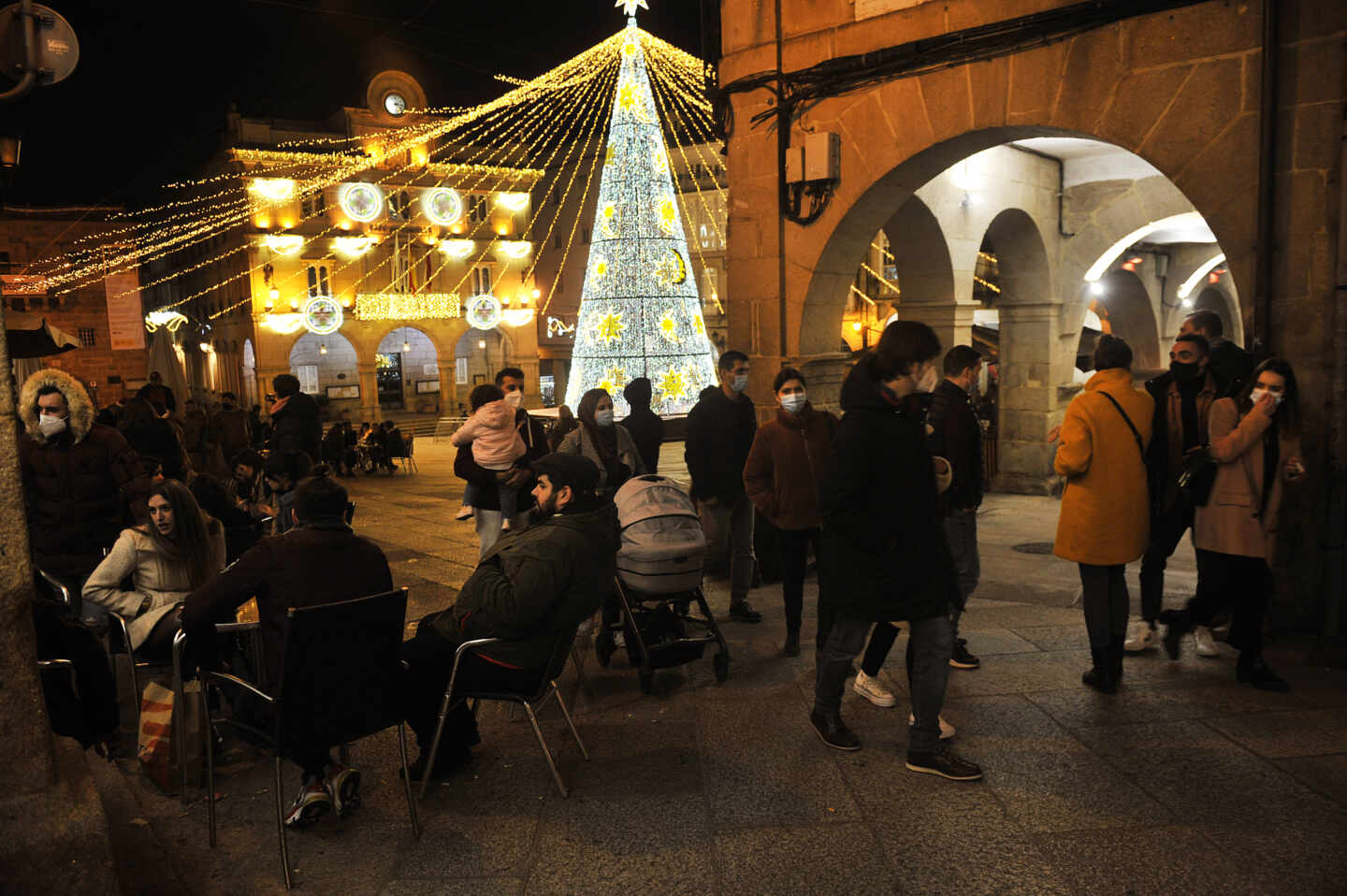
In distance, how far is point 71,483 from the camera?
5.05 m

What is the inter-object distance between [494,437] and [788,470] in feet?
7.02

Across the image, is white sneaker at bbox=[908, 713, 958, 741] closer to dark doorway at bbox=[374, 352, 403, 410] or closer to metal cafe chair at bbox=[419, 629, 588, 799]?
metal cafe chair at bbox=[419, 629, 588, 799]

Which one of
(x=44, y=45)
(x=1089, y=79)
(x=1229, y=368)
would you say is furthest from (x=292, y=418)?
(x=1229, y=368)

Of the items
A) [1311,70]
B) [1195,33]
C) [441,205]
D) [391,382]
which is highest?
[441,205]

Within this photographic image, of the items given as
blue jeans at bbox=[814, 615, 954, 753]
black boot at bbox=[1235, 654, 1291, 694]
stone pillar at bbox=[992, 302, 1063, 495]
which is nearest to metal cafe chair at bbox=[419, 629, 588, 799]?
blue jeans at bbox=[814, 615, 954, 753]

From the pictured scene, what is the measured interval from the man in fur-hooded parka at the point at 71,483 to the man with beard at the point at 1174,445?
5411 mm

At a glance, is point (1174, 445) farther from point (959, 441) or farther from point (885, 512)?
point (885, 512)

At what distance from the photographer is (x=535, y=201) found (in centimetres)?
4100

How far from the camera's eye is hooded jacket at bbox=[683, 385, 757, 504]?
20.0 ft

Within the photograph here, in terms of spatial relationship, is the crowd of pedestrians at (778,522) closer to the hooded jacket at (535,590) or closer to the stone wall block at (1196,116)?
the hooded jacket at (535,590)

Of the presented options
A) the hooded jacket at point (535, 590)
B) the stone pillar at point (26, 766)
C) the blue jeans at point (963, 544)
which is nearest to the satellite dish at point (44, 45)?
the stone pillar at point (26, 766)

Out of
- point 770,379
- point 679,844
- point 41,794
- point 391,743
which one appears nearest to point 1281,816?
point 679,844

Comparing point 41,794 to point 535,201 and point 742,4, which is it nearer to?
point 742,4

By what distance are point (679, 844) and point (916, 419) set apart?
72.9 inches
